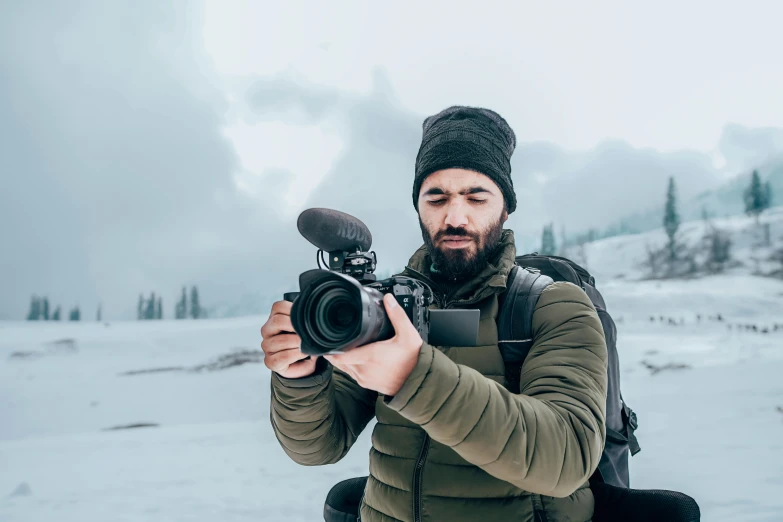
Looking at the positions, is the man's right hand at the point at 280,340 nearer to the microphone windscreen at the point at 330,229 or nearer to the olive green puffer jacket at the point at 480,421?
the olive green puffer jacket at the point at 480,421

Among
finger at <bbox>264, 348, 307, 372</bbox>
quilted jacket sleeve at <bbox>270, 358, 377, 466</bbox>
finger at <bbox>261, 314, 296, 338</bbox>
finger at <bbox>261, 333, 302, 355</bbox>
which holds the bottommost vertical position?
quilted jacket sleeve at <bbox>270, 358, 377, 466</bbox>

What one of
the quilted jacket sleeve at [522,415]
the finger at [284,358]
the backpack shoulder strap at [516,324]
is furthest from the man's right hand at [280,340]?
the backpack shoulder strap at [516,324]

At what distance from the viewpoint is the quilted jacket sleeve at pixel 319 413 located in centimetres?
183

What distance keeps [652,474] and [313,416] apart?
5.48 m

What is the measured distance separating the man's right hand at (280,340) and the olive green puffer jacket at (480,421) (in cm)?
14

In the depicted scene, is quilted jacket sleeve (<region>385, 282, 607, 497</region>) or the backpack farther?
the backpack

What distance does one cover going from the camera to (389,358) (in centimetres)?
121

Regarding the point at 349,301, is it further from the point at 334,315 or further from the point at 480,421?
the point at 480,421

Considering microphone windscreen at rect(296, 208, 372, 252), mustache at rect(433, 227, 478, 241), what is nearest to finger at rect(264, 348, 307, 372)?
microphone windscreen at rect(296, 208, 372, 252)

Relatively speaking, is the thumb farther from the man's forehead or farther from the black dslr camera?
the man's forehead

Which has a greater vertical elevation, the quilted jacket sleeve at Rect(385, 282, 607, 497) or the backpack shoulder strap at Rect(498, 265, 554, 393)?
the backpack shoulder strap at Rect(498, 265, 554, 393)

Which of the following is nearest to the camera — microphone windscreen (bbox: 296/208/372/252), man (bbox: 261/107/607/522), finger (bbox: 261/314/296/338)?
man (bbox: 261/107/607/522)

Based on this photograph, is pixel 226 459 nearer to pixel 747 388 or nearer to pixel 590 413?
pixel 590 413

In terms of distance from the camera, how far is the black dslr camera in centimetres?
116
